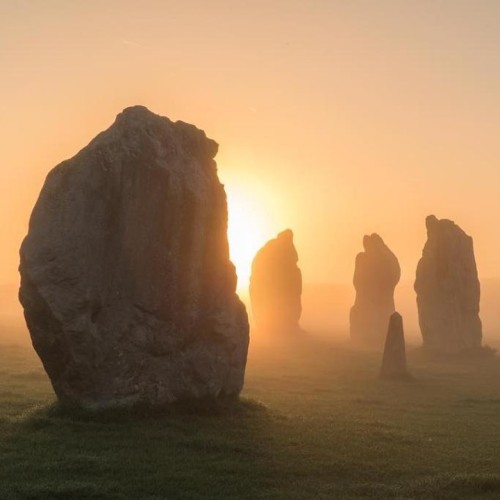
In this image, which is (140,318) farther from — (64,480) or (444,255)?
(444,255)

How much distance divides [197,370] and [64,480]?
768 cm

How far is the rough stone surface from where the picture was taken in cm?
4944

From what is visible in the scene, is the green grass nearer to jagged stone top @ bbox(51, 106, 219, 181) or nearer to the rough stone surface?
jagged stone top @ bbox(51, 106, 219, 181)

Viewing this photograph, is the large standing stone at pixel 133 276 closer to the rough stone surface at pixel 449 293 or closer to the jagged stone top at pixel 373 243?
the rough stone surface at pixel 449 293

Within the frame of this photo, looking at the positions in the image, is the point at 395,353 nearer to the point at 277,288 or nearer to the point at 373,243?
the point at 373,243

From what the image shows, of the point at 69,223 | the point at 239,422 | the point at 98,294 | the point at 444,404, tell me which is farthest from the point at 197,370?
the point at 444,404

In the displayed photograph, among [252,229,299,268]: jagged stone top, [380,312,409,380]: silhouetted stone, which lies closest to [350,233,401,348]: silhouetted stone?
[252,229,299,268]: jagged stone top

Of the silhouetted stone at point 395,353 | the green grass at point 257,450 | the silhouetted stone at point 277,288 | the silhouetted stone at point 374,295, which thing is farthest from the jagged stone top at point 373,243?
the green grass at point 257,450

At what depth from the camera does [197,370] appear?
65.8ft

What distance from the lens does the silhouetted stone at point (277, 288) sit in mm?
68562

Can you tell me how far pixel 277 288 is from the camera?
6906 centimetres

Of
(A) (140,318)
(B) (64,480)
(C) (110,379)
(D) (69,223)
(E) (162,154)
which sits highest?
(E) (162,154)

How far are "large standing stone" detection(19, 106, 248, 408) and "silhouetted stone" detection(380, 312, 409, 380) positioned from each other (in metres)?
14.0

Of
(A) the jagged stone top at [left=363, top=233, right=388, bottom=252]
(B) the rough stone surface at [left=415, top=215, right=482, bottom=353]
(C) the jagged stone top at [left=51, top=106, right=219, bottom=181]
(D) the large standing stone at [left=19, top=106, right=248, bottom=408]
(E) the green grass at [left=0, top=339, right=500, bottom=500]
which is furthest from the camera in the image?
(A) the jagged stone top at [left=363, top=233, right=388, bottom=252]
